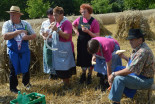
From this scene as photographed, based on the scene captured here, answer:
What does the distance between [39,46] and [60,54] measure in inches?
52.4

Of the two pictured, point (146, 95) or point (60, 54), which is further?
point (60, 54)

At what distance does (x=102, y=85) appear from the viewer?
455cm

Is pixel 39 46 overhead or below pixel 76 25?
below

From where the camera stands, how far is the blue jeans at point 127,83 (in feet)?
11.2

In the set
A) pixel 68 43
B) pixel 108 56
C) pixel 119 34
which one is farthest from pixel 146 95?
pixel 119 34

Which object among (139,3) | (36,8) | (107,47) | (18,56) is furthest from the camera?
(139,3)

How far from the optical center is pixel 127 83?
11.4 ft

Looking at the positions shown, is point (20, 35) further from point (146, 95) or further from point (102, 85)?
point (146, 95)

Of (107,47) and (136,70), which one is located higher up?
(107,47)

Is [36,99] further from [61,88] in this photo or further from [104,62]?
[104,62]

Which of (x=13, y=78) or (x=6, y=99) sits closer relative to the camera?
(x=6, y=99)

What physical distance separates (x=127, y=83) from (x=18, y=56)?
229 centimetres

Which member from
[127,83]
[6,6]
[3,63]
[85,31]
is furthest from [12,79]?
[6,6]

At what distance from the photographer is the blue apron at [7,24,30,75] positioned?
4266mm
